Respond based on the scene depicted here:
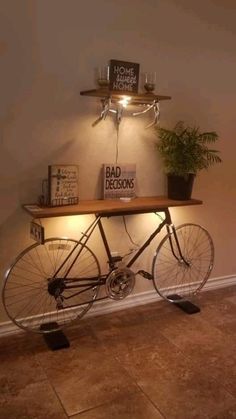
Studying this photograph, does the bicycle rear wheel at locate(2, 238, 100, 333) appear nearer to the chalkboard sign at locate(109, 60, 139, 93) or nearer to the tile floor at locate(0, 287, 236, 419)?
the tile floor at locate(0, 287, 236, 419)

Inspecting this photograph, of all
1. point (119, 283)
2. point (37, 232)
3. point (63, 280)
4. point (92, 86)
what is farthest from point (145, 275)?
point (92, 86)

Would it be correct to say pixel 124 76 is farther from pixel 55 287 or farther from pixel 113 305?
pixel 113 305

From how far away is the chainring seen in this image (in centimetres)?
255

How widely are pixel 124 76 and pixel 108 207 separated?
0.93 meters

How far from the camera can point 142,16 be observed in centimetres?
257

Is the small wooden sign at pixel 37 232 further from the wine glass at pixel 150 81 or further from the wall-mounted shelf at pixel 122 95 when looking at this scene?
the wine glass at pixel 150 81

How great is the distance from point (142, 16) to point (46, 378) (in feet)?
8.03

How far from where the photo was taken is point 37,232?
2260 mm

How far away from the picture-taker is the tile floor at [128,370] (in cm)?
183

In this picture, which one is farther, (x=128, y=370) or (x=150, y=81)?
(x=150, y=81)

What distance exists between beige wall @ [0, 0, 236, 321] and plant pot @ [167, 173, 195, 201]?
17 cm

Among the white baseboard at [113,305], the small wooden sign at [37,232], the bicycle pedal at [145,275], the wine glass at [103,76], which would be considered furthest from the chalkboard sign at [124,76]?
the white baseboard at [113,305]

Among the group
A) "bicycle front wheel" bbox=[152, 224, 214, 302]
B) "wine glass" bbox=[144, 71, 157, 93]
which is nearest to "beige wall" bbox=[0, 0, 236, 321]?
"wine glass" bbox=[144, 71, 157, 93]

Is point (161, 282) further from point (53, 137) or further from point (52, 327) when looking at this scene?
point (53, 137)
